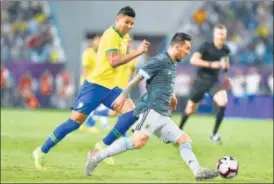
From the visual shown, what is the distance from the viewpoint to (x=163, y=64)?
1023 cm

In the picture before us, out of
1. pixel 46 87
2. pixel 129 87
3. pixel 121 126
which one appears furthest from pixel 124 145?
pixel 46 87

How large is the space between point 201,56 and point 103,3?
20.2 m

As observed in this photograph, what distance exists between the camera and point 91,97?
467 inches

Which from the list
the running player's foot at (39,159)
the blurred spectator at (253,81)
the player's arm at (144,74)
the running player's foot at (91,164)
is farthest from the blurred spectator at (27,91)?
the player's arm at (144,74)

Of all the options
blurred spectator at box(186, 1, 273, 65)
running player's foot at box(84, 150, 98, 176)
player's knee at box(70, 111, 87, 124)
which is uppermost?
player's knee at box(70, 111, 87, 124)

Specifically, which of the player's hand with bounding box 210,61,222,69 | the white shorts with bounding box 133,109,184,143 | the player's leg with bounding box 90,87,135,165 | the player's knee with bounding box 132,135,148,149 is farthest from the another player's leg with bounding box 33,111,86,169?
the player's hand with bounding box 210,61,222,69

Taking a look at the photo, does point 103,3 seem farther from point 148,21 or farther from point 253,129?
point 253,129

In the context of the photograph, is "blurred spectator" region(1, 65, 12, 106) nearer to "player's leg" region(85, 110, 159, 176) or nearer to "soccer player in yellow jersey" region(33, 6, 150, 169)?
"soccer player in yellow jersey" region(33, 6, 150, 169)

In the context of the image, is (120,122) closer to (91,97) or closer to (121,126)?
(121,126)

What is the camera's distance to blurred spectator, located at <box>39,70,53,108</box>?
37500 mm

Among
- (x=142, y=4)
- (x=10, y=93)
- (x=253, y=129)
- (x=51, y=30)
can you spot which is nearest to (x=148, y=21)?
(x=142, y=4)

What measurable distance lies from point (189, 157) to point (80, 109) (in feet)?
7.81

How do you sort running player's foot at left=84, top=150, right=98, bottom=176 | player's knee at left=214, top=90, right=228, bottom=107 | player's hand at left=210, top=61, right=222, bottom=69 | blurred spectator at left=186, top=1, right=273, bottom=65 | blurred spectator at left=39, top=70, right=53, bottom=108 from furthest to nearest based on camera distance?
blurred spectator at left=186, top=1, right=273, bottom=65 < blurred spectator at left=39, top=70, right=53, bottom=108 < player's knee at left=214, top=90, right=228, bottom=107 < player's hand at left=210, top=61, right=222, bottom=69 < running player's foot at left=84, top=150, right=98, bottom=176

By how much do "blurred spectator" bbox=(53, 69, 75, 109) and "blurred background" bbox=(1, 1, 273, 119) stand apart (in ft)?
0.05
